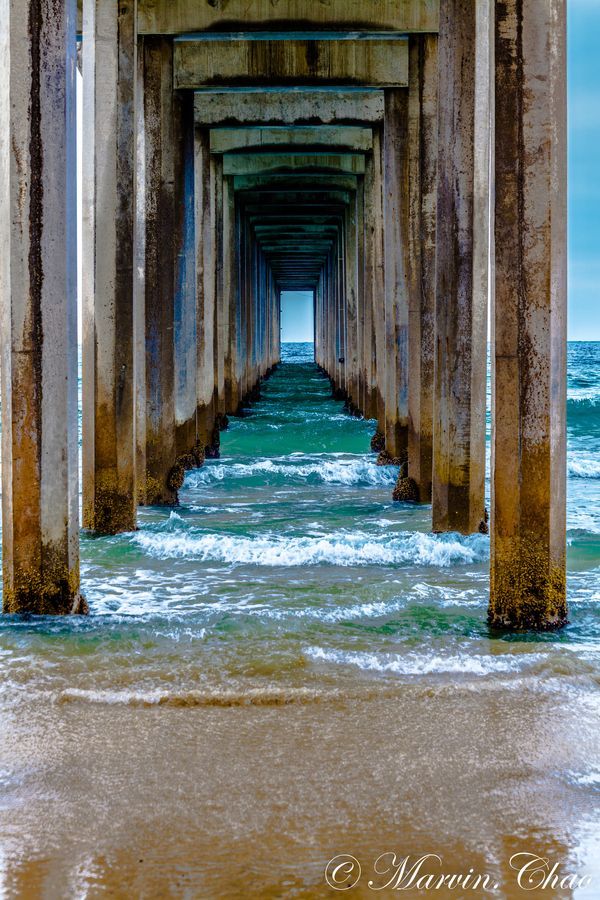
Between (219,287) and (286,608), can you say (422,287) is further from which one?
(219,287)

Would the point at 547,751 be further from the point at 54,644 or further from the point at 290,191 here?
the point at 290,191

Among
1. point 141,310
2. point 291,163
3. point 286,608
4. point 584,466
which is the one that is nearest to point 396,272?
point 141,310

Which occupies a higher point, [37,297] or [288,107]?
[288,107]

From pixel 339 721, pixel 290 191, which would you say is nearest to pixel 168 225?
pixel 339 721

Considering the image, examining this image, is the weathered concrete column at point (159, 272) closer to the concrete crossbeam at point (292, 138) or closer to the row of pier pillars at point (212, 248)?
the row of pier pillars at point (212, 248)

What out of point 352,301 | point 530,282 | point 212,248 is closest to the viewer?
point 530,282

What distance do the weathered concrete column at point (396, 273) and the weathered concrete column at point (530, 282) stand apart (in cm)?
521

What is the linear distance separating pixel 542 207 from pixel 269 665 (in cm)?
234

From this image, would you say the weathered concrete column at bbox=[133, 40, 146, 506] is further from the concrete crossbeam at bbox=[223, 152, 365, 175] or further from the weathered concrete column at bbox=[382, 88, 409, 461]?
the concrete crossbeam at bbox=[223, 152, 365, 175]

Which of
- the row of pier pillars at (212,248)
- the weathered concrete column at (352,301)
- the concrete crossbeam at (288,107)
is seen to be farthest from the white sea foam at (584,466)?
the weathered concrete column at (352,301)

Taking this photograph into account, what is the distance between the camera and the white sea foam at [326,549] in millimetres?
6340

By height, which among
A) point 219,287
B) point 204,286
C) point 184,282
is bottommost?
point 184,282

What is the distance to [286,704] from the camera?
3.58 m

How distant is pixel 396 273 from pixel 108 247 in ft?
12.1
